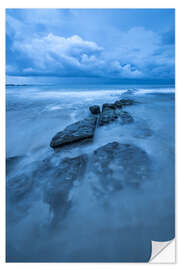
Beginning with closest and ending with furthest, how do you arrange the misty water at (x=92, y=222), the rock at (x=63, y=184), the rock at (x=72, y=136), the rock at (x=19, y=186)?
the misty water at (x=92, y=222) → the rock at (x=63, y=184) → the rock at (x=19, y=186) → the rock at (x=72, y=136)

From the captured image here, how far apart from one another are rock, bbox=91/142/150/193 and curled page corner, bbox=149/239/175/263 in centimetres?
68

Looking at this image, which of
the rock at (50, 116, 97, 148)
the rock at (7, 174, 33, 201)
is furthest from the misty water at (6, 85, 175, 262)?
the rock at (50, 116, 97, 148)

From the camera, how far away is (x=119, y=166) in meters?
2.18

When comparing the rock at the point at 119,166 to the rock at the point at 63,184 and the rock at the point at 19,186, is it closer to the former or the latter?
the rock at the point at 63,184

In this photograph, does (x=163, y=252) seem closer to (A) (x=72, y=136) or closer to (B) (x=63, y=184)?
(B) (x=63, y=184)

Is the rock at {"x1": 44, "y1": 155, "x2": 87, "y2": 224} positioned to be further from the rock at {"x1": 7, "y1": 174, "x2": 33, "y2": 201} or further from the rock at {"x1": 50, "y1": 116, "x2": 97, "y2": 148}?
the rock at {"x1": 50, "y1": 116, "x2": 97, "y2": 148}

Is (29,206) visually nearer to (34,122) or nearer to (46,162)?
(46,162)

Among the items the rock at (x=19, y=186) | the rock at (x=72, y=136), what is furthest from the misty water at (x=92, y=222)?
the rock at (x=72, y=136)

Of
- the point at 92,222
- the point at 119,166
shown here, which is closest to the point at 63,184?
the point at 92,222

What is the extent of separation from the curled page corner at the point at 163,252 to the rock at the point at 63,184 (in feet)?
3.62

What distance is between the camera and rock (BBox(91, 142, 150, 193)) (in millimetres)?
1866

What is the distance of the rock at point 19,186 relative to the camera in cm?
177

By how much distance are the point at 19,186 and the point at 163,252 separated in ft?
7.08

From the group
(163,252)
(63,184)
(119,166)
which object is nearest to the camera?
(163,252)
